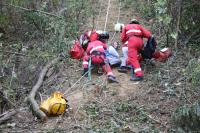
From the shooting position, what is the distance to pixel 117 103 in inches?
328

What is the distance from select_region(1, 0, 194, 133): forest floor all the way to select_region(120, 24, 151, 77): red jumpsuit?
1.07 ft

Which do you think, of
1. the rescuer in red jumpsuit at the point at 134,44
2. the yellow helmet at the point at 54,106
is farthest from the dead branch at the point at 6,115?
the rescuer in red jumpsuit at the point at 134,44

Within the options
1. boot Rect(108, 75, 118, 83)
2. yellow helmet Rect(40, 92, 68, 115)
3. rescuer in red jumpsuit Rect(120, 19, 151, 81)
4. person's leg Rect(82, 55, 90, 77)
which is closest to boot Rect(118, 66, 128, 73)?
rescuer in red jumpsuit Rect(120, 19, 151, 81)

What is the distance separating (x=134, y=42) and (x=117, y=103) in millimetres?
1762

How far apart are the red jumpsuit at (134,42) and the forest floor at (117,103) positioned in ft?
1.07

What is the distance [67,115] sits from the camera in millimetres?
7973

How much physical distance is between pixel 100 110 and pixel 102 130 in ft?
2.68

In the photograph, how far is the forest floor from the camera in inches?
297

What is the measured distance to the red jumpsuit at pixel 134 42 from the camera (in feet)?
30.5

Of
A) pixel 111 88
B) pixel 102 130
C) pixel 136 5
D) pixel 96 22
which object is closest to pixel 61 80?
pixel 111 88

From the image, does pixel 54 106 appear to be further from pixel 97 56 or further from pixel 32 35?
pixel 32 35

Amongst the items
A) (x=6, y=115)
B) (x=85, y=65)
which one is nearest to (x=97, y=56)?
(x=85, y=65)

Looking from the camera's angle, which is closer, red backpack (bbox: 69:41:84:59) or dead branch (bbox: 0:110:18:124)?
dead branch (bbox: 0:110:18:124)

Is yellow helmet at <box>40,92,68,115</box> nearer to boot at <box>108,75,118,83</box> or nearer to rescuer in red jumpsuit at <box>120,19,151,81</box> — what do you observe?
boot at <box>108,75,118,83</box>
